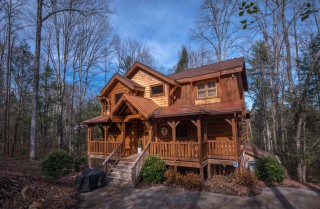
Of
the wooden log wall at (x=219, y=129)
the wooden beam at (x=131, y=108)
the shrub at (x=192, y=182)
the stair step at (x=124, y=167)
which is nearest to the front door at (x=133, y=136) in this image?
the wooden beam at (x=131, y=108)

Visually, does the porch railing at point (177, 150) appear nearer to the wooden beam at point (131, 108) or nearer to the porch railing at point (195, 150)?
the porch railing at point (195, 150)

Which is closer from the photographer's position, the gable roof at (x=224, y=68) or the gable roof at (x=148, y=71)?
the gable roof at (x=224, y=68)

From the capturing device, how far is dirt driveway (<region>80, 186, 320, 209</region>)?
286 inches

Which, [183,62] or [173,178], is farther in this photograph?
[183,62]

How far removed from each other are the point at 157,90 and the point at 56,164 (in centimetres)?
847

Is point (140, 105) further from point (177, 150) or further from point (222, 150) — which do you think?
point (222, 150)

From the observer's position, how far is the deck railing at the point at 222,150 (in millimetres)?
10227

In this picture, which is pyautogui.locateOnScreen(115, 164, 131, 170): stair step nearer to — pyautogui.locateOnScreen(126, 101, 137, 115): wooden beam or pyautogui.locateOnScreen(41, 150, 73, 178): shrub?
pyautogui.locateOnScreen(126, 101, 137, 115): wooden beam

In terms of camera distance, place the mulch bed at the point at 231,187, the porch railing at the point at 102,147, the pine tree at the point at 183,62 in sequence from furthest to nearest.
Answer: the pine tree at the point at 183,62 → the porch railing at the point at 102,147 → the mulch bed at the point at 231,187

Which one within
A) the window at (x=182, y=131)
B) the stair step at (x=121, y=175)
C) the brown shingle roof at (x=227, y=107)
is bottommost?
the stair step at (x=121, y=175)

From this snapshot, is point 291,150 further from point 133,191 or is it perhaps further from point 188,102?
point 133,191

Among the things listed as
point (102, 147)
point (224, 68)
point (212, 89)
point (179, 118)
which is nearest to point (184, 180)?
point (179, 118)

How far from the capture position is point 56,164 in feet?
40.4

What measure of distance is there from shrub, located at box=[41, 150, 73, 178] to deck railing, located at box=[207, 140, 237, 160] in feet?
31.2
